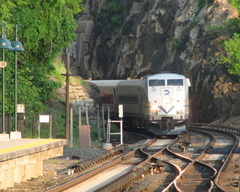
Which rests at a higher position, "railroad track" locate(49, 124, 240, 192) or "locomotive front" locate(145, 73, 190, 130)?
"locomotive front" locate(145, 73, 190, 130)

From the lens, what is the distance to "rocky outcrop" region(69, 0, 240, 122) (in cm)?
5600

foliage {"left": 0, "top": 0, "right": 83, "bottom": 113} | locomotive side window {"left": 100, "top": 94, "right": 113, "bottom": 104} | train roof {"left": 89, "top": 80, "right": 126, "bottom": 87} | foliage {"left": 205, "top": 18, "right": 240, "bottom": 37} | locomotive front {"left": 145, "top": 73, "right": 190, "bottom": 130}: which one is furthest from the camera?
foliage {"left": 205, "top": 18, "right": 240, "bottom": 37}

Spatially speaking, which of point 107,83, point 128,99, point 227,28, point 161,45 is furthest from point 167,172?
point 161,45

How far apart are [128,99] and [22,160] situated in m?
27.5

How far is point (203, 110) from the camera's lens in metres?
56.6

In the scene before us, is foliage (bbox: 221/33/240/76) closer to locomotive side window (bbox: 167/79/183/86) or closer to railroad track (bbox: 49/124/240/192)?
locomotive side window (bbox: 167/79/183/86)

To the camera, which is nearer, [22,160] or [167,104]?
[22,160]

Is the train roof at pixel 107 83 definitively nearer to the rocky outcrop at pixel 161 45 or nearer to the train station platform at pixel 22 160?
the rocky outcrop at pixel 161 45

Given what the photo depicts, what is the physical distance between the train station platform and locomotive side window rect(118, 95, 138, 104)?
22660mm

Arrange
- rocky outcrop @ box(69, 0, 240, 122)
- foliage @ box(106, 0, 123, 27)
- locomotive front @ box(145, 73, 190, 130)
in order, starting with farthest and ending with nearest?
1. foliage @ box(106, 0, 123, 27)
2. rocky outcrop @ box(69, 0, 240, 122)
3. locomotive front @ box(145, 73, 190, 130)

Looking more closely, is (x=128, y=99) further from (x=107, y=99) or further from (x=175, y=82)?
(x=175, y=82)

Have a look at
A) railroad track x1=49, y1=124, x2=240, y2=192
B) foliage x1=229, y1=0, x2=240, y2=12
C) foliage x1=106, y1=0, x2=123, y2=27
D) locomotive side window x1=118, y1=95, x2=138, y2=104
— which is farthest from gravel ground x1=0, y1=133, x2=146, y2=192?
foliage x1=106, y1=0, x2=123, y2=27

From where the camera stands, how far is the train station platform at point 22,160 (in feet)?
51.6

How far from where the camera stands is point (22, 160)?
17.0 metres
